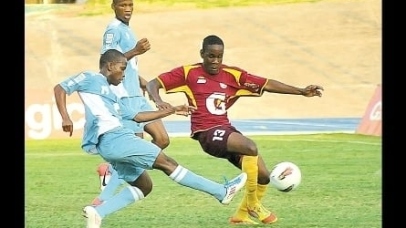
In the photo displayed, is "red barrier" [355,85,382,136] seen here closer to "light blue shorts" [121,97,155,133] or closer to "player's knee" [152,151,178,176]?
"player's knee" [152,151,178,176]

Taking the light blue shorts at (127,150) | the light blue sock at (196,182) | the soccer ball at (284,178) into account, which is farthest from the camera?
the soccer ball at (284,178)

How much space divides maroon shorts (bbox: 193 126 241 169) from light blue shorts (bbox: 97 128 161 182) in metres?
0.29

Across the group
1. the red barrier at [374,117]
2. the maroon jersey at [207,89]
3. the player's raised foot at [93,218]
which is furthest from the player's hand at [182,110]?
the red barrier at [374,117]

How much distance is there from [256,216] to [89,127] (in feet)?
3.65

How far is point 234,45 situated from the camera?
980 cm

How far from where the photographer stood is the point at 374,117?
9.80 metres

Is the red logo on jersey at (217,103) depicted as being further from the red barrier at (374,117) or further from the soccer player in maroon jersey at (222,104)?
the red barrier at (374,117)

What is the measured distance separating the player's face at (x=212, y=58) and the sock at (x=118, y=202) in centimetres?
85

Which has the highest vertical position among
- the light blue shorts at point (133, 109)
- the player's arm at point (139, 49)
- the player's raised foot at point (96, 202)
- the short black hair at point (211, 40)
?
the short black hair at point (211, 40)

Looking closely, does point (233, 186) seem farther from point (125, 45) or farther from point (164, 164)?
point (125, 45)

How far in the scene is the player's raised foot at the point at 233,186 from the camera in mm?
9703

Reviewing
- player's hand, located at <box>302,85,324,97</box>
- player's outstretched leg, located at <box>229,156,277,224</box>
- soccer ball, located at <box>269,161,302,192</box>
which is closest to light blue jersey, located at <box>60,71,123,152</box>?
player's outstretched leg, located at <box>229,156,277,224</box>

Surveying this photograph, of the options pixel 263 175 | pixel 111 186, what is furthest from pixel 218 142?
pixel 111 186
